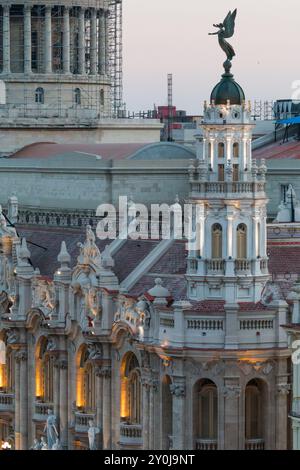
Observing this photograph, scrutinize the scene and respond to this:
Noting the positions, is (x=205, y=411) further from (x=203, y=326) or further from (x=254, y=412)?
(x=203, y=326)

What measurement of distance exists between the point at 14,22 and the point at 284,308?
79.0 m

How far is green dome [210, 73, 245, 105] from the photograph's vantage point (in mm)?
101188

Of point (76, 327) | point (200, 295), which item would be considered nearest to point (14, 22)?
point (76, 327)

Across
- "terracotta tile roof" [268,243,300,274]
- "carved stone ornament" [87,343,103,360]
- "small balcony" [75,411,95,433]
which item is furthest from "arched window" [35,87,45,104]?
"terracotta tile roof" [268,243,300,274]

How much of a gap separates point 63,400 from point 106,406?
19.3ft

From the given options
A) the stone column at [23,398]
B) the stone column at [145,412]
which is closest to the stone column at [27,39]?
the stone column at [23,398]

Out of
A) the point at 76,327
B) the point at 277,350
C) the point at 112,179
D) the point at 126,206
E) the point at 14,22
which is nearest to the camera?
the point at 277,350

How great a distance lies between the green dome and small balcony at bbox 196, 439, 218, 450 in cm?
1393

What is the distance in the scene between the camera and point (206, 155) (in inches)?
3974

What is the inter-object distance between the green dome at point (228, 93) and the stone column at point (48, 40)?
2871 inches

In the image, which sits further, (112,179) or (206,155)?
(112,179)

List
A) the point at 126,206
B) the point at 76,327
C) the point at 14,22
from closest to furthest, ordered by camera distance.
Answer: the point at 76,327
the point at 126,206
the point at 14,22

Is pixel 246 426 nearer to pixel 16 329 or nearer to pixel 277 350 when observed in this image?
pixel 277 350

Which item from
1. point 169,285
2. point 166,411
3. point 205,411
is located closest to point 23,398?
point 169,285
